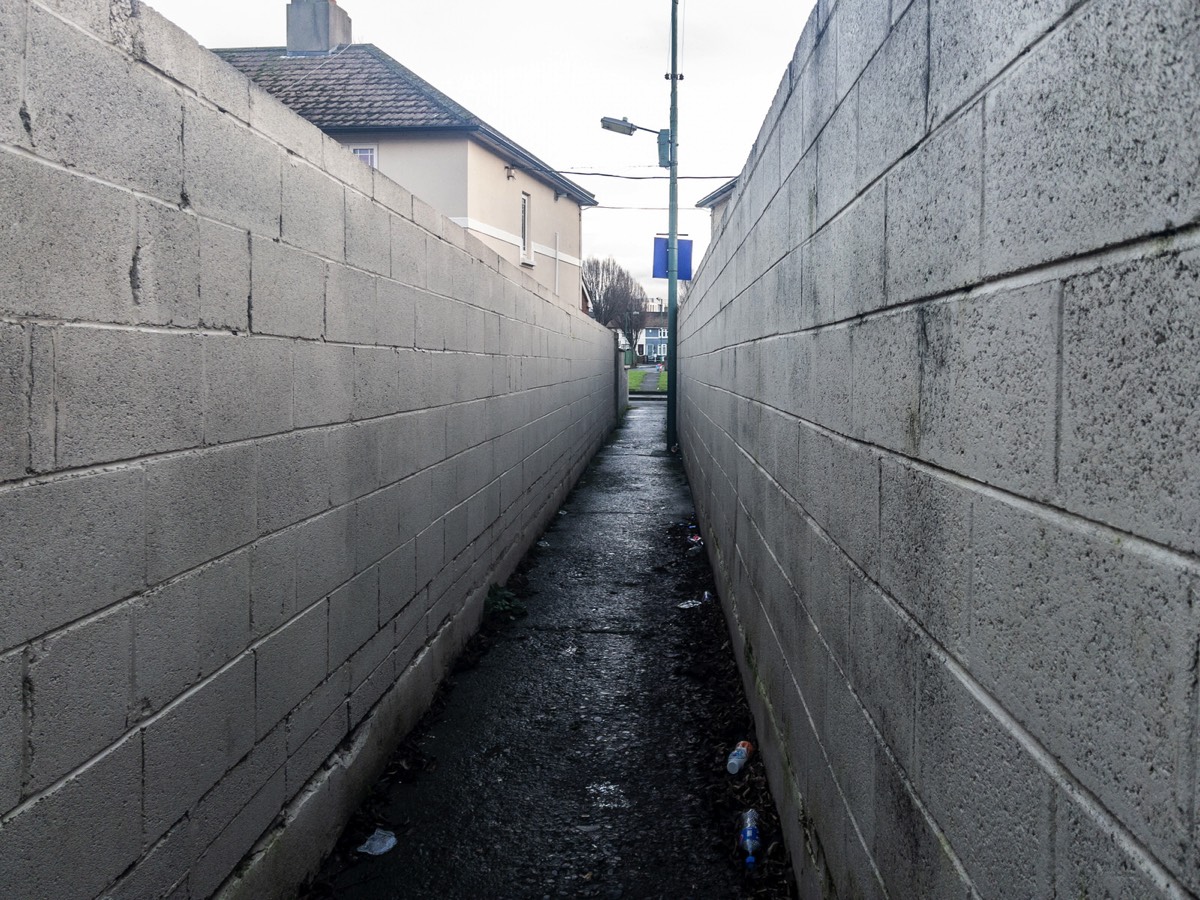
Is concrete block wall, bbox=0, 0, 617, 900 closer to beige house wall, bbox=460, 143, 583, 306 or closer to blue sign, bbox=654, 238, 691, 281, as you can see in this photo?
blue sign, bbox=654, 238, 691, 281

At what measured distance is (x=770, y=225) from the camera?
383cm

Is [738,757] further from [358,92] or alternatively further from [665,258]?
[358,92]

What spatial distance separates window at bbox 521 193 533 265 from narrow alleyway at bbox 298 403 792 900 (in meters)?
20.8

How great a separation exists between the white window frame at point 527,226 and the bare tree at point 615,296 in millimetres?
46829

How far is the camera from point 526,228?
26766mm

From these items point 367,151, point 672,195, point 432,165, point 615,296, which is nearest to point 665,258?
point 672,195

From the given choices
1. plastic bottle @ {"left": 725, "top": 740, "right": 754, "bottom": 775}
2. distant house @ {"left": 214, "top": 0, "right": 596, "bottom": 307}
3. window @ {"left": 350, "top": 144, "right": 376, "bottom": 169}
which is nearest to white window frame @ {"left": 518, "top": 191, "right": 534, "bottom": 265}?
distant house @ {"left": 214, "top": 0, "right": 596, "bottom": 307}

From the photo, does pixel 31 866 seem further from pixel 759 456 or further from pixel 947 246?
pixel 759 456

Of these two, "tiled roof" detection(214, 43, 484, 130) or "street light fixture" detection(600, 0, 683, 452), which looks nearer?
"street light fixture" detection(600, 0, 683, 452)

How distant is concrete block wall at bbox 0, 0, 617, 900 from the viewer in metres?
1.73

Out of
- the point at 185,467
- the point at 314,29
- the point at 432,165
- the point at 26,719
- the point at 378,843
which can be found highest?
the point at 314,29

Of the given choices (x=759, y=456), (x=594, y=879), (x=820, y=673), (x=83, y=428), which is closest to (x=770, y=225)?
(x=759, y=456)

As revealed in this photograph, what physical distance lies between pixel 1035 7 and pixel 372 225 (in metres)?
2.81

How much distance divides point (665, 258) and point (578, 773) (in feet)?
50.9
